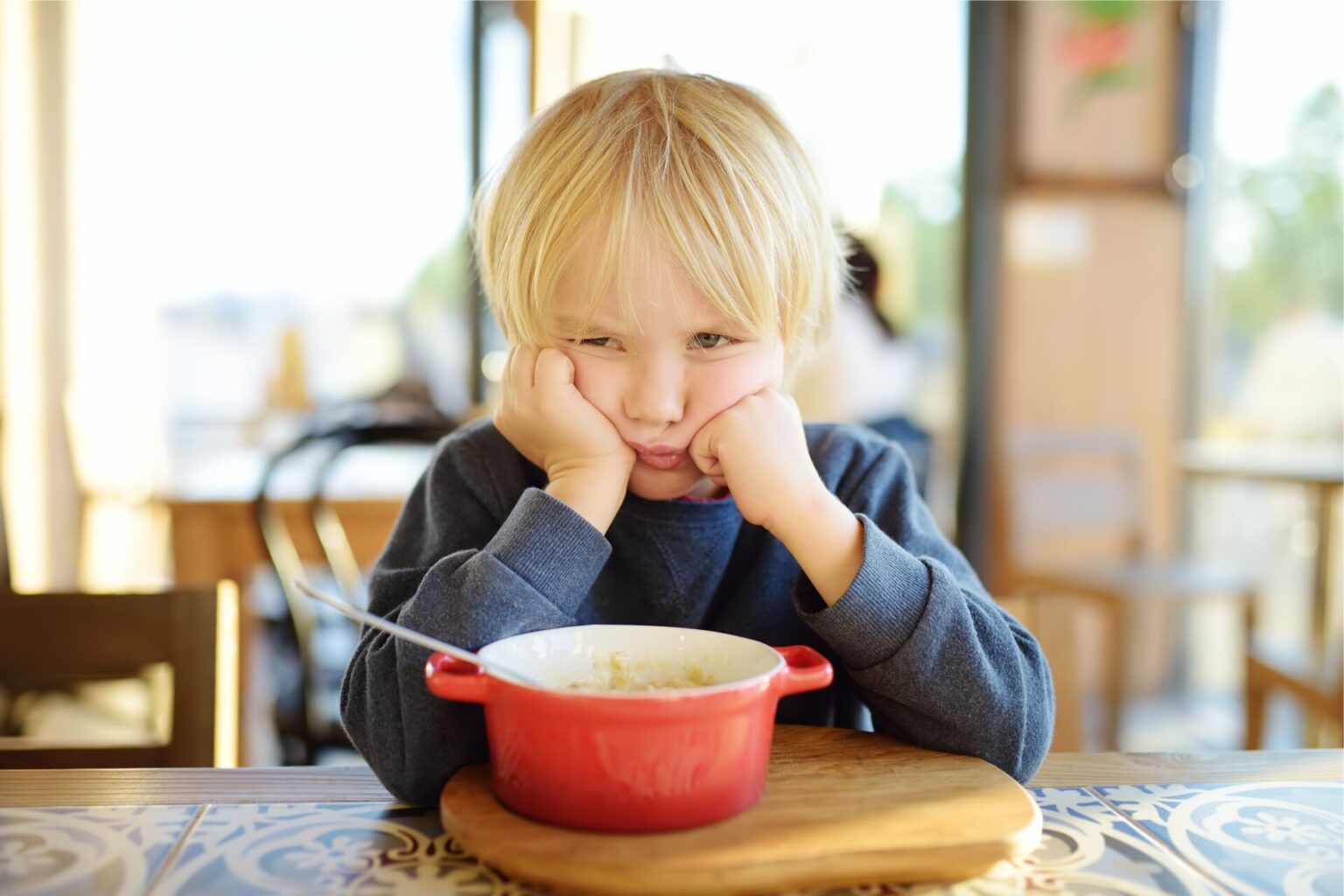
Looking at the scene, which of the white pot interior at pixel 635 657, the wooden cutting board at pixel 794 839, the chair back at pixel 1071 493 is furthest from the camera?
the chair back at pixel 1071 493

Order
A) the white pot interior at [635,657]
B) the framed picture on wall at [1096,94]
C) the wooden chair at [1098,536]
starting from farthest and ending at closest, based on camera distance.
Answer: the framed picture on wall at [1096,94] → the wooden chair at [1098,536] → the white pot interior at [635,657]

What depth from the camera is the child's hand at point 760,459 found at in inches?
28.4

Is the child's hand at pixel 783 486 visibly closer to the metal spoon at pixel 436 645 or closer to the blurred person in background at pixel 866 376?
the metal spoon at pixel 436 645

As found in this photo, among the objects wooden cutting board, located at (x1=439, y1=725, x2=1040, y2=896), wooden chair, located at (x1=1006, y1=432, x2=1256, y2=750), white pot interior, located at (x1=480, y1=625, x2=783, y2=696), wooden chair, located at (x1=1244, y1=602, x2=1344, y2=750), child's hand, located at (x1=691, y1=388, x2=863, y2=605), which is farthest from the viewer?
wooden chair, located at (x1=1006, y1=432, x2=1256, y2=750)

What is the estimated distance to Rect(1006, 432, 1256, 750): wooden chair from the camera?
2785 mm

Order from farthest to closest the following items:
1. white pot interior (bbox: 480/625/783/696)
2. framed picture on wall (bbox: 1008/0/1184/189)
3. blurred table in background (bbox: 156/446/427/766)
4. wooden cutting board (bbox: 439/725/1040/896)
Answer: framed picture on wall (bbox: 1008/0/1184/189) < blurred table in background (bbox: 156/446/427/766) < white pot interior (bbox: 480/625/783/696) < wooden cutting board (bbox: 439/725/1040/896)

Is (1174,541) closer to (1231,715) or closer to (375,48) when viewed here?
(1231,715)

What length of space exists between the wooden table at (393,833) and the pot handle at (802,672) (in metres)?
0.11

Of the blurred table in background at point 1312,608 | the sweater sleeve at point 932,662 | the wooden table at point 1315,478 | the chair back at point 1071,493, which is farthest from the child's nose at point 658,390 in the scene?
the chair back at point 1071,493

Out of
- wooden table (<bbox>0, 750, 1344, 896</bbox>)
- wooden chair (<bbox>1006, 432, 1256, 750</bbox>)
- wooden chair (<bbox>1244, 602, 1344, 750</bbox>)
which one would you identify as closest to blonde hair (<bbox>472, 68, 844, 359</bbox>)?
wooden table (<bbox>0, 750, 1344, 896</bbox>)

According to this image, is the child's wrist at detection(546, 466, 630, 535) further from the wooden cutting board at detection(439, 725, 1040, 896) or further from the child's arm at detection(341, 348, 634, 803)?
the wooden cutting board at detection(439, 725, 1040, 896)

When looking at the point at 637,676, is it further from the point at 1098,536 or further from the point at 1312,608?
the point at 1098,536

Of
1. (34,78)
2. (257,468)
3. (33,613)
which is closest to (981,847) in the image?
(33,613)

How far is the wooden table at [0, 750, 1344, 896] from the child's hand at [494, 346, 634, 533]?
0.23 m
